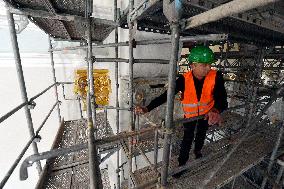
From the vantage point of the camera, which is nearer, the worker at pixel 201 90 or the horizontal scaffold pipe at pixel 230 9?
the horizontal scaffold pipe at pixel 230 9

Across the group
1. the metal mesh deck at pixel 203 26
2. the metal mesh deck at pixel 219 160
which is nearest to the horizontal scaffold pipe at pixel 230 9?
the metal mesh deck at pixel 203 26

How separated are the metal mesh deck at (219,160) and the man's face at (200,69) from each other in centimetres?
122

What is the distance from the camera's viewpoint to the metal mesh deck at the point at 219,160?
2.62 m

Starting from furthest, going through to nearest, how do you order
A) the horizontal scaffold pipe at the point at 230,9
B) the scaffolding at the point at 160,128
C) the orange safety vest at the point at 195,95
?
the orange safety vest at the point at 195,95 < the scaffolding at the point at 160,128 < the horizontal scaffold pipe at the point at 230,9

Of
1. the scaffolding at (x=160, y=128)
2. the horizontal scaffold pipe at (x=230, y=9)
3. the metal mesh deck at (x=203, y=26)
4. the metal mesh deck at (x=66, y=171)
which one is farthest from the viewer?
the metal mesh deck at (x=66, y=171)

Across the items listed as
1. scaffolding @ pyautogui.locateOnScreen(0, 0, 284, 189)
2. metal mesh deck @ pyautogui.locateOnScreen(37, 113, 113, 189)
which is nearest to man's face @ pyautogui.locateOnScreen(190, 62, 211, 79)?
scaffolding @ pyautogui.locateOnScreen(0, 0, 284, 189)

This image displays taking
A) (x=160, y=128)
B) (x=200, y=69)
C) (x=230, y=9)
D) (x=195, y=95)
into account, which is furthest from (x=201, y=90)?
(x=230, y=9)

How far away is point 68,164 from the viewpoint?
12.2 feet

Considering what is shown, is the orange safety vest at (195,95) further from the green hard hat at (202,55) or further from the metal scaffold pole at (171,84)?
the metal scaffold pole at (171,84)

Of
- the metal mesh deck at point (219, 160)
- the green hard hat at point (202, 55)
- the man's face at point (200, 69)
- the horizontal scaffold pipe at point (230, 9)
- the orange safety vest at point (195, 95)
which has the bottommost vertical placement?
the metal mesh deck at point (219, 160)

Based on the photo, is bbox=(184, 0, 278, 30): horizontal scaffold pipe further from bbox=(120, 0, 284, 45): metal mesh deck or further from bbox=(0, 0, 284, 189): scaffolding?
bbox=(120, 0, 284, 45): metal mesh deck

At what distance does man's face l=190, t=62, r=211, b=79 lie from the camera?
2619 mm

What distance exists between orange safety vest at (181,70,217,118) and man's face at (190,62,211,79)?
2.6 inches

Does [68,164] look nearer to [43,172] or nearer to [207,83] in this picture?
[43,172]
